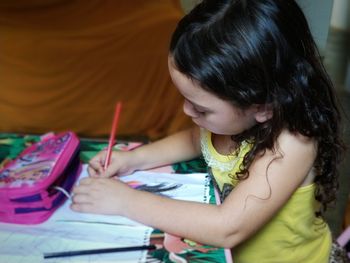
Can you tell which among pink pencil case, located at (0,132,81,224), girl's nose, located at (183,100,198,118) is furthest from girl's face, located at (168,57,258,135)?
pink pencil case, located at (0,132,81,224)

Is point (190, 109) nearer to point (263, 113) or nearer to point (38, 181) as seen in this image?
point (263, 113)

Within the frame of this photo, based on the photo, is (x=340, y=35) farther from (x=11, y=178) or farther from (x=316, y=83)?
(x=11, y=178)

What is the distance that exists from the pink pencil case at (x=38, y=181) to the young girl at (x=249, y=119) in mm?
37

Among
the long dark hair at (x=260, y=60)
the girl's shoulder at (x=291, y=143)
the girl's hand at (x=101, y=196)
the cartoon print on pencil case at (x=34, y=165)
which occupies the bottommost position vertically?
the girl's hand at (x=101, y=196)

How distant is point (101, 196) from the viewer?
2.20ft

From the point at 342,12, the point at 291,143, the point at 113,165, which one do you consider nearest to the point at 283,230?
the point at 291,143

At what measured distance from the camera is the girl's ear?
648 millimetres

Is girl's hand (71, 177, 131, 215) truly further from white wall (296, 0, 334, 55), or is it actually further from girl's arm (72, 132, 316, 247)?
white wall (296, 0, 334, 55)

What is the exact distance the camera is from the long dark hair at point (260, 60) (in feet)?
1.94

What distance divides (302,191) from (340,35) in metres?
1.27

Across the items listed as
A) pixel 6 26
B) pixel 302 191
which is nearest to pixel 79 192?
pixel 302 191

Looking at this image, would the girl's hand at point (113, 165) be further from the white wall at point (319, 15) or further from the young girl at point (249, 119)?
the white wall at point (319, 15)

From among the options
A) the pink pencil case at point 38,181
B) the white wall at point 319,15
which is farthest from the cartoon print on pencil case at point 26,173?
the white wall at point 319,15

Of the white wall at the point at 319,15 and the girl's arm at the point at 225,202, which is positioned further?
the white wall at the point at 319,15
